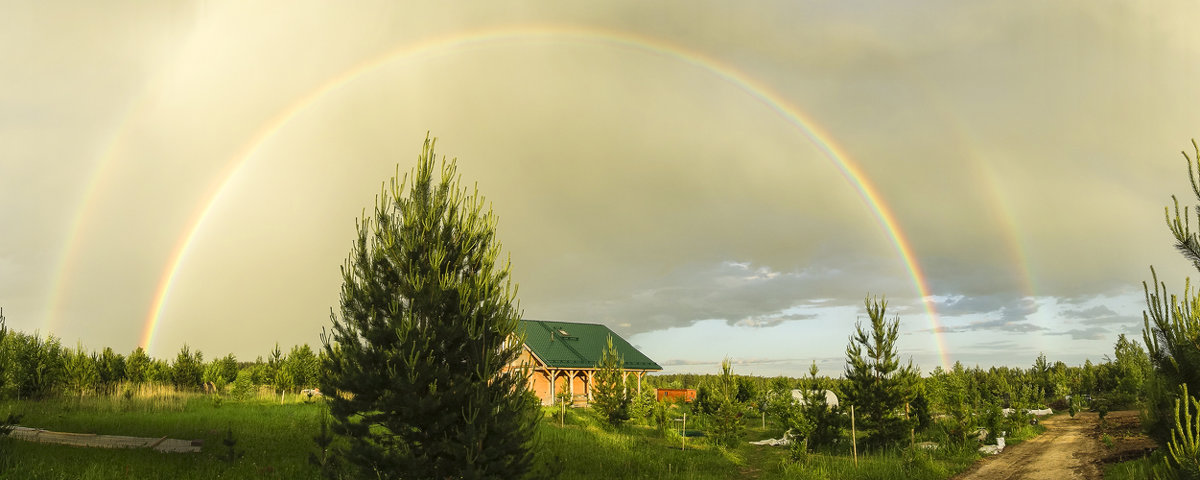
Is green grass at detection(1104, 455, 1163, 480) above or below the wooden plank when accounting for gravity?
below

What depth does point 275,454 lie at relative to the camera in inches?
662

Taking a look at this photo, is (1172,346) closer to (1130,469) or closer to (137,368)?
(1130,469)

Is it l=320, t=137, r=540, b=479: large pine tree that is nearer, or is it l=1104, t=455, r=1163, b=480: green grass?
l=320, t=137, r=540, b=479: large pine tree

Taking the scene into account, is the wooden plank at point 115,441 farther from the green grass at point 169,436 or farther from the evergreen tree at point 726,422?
the evergreen tree at point 726,422

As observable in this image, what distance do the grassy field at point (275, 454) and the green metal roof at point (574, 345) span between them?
13.1 meters

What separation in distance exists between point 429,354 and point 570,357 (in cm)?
3722

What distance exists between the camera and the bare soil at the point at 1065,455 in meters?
18.5

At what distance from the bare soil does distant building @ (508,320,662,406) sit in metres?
22.8

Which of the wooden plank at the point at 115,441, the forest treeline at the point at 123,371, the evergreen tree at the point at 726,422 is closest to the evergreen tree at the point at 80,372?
the forest treeline at the point at 123,371

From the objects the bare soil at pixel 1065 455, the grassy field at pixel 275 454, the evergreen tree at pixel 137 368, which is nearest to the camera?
the grassy field at pixel 275 454

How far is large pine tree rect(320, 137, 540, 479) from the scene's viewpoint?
8742mm

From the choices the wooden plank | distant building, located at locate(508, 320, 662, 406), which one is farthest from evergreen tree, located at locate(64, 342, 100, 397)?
distant building, located at locate(508, 320, 662, 406)

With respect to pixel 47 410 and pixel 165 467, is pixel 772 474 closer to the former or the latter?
pixel 165 467

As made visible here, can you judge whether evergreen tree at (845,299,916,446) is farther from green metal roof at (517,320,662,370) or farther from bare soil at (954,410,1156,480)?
green metal roof at (517,320,662,370)
